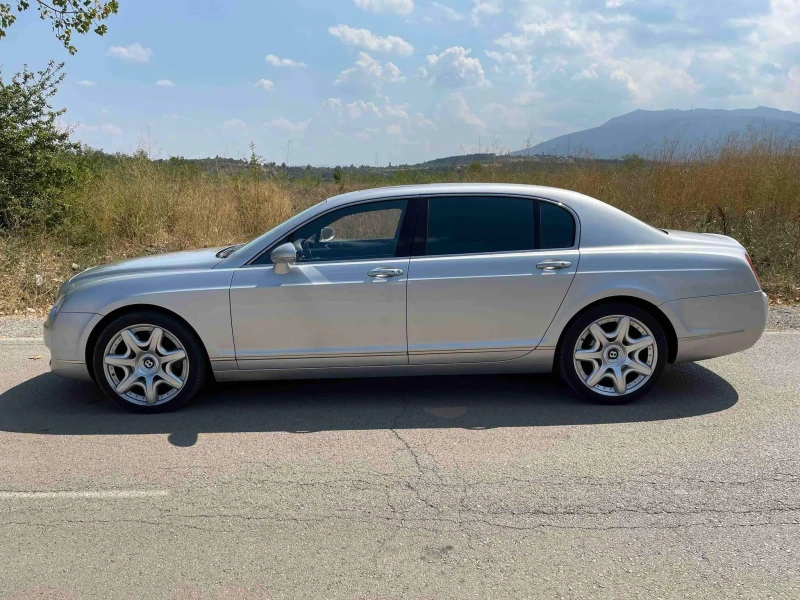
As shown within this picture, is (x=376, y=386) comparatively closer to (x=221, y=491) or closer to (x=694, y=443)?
(x=221, y=491)

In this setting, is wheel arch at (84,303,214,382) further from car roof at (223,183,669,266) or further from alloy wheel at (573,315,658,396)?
alloy wheel at (573,315,658,396)

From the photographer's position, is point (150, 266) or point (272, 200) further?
point (272, 200)

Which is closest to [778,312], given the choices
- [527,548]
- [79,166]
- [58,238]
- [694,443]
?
[694,443]

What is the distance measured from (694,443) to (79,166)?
44.7 ft

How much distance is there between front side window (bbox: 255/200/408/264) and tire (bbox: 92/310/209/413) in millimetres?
805

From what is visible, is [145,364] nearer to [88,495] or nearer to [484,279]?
[88,495]

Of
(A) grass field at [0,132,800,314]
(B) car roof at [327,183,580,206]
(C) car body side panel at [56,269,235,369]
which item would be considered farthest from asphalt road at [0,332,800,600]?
(A) grass field at [0,132,800,314]

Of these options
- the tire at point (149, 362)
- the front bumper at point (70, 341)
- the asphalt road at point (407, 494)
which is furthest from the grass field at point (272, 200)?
the asphalt road at point (407, 494)

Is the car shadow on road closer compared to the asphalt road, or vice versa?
the asphalt road

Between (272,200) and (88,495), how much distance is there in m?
10.9

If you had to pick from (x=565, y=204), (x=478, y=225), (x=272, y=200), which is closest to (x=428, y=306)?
(x=478, y=225)

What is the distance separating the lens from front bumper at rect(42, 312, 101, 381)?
4867 millimetres

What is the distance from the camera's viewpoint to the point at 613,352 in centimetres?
492

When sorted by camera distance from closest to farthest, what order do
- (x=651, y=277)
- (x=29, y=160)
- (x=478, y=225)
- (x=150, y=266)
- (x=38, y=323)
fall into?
(x=651, y=277) → (x=478, y=225) → (x=150, y=266) → (x=38, y=323) → (x=29, y=160)
